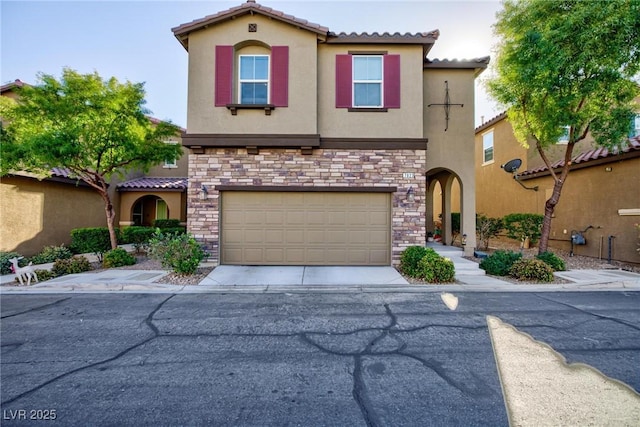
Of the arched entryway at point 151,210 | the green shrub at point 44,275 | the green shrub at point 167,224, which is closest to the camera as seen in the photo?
the green shrub at point 44,275

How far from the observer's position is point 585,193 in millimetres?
11719

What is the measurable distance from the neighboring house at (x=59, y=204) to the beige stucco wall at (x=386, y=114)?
6295 mm

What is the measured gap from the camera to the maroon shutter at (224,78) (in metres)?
9.34

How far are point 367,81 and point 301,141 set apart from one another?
3069mm

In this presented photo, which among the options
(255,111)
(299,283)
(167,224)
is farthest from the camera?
(167,224)

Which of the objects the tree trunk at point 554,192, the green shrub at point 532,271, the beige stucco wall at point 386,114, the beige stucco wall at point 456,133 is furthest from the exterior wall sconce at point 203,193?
the tree trunk at point 554,192

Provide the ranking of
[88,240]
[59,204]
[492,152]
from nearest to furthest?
1. [88,240]
2. [59,204]
3. [492,152]

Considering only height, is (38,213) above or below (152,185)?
below

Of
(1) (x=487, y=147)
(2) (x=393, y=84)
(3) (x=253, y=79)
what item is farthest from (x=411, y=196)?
(1) (x=487, y=147)

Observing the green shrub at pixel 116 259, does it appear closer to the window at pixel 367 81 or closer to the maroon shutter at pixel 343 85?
the maroon shutter at pixel 343 85

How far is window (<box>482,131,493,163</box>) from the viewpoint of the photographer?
17.9m

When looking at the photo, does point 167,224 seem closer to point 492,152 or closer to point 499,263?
point 499,263

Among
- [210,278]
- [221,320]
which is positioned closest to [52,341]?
[221,320]

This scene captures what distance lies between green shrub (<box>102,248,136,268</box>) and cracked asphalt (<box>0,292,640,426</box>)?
9.50 ft
